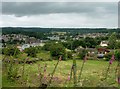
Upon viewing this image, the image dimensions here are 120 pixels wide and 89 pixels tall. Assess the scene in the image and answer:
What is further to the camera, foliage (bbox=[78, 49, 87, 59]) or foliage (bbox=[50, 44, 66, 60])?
foliage (bbox=[50, 44, 66, 60])

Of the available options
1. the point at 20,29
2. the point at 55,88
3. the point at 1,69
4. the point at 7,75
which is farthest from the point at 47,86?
the point at 20,29

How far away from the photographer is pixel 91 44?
32062 millimetres

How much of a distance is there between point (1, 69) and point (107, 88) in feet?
13.0

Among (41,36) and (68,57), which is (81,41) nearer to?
(41,36)

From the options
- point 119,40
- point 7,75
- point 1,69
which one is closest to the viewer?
point 7,75

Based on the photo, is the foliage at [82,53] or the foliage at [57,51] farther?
the foliage at [57,51]

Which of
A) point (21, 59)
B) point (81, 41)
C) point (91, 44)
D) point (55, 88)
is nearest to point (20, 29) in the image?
point (81, 41)

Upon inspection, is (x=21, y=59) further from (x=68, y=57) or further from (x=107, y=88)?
(x=68, y=57)

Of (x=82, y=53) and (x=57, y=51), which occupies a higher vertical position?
(x=57, y=51)

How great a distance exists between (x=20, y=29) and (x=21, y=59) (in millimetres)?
15083

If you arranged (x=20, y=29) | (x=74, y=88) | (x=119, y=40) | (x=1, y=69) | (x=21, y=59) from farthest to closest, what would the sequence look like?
1. (x=20, y=29)
2. (x=119, y=40)
3. (x=21, y=59)
4. (x=1, y=69)
5. (x=74, y=88)

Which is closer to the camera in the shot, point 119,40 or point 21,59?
point 21,59

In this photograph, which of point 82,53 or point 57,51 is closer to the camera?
point 57,51

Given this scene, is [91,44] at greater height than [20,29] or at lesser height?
lesser
